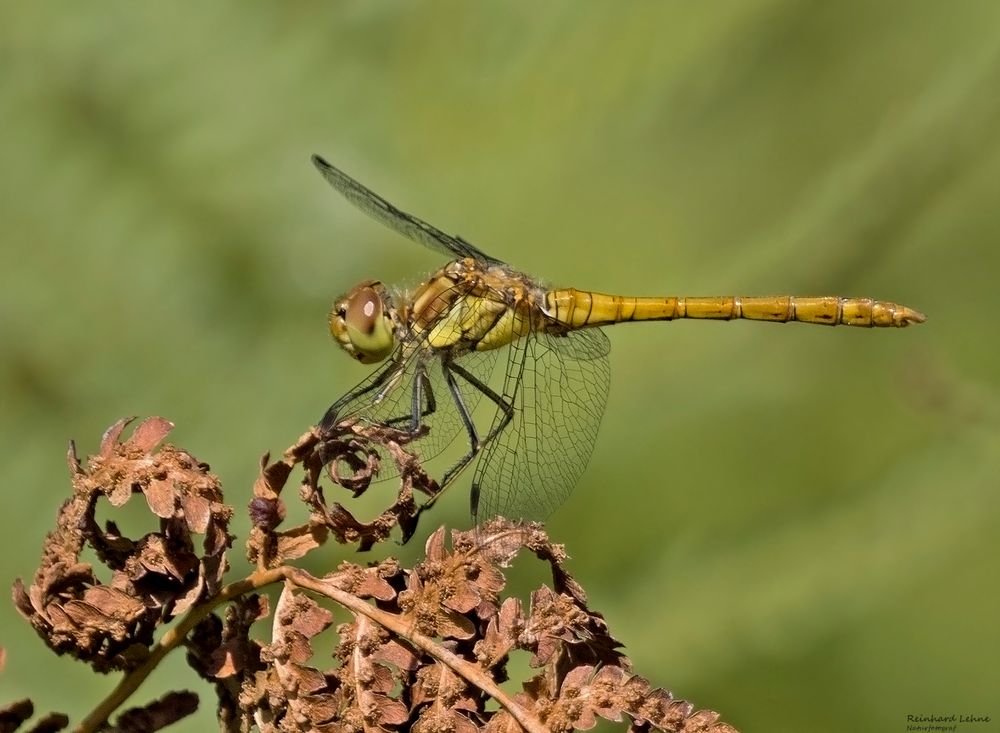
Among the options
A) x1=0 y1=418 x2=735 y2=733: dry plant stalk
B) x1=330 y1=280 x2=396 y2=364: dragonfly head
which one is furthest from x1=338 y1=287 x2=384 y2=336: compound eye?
x1=0 y1=418 x2=735 y2=733: dry plant stalk

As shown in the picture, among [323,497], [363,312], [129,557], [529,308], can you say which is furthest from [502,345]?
[129,557]

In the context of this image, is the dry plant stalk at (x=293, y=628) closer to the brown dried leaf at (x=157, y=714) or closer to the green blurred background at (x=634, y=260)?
the brown dried leaf at (x=157, y=714)

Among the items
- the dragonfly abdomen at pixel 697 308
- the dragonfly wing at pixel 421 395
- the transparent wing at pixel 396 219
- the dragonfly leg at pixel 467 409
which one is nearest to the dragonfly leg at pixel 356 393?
the dragonfly wing at pixel 421 395

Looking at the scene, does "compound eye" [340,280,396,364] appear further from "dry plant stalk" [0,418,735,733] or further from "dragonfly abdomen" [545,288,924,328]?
"dry plant stalk" [0,418,735,733]

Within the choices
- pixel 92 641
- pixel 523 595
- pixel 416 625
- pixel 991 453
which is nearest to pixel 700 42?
pixel 991 453

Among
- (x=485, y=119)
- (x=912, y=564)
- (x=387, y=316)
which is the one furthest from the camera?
(x=485, y=119)

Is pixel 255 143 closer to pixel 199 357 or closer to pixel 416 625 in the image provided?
pixel 199 357
